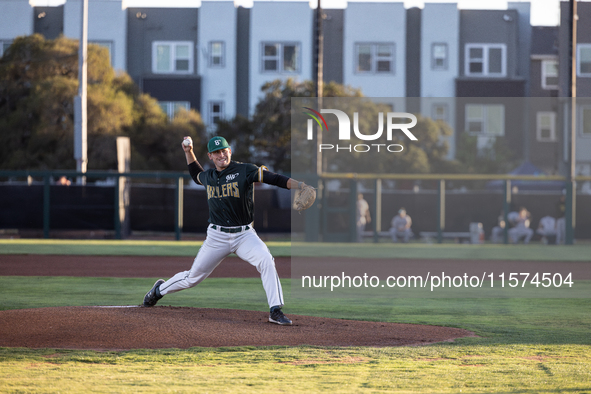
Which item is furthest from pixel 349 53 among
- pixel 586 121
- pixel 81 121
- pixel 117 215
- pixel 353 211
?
pixel 117 215

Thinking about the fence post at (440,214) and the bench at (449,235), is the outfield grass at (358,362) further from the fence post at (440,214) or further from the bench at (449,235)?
the bench at (449,235)

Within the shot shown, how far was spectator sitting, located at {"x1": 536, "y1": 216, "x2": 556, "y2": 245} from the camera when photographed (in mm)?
24391

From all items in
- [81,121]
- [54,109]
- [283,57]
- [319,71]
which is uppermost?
[283,57]

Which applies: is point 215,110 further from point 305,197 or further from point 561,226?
point 305,197

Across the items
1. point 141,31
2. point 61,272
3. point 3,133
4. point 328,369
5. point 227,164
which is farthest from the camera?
point 141,31

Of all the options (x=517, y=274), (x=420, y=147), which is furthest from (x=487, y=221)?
(x=517, y=274)

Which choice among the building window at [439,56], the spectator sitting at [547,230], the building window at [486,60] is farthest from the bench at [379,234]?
the building window at [486,60]

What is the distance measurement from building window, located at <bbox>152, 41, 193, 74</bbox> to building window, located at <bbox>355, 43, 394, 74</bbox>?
26.9ft

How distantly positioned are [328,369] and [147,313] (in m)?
2.78

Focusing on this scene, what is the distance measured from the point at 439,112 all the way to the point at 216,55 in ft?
36.3

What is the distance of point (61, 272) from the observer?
13477 millimetres

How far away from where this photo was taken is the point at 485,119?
113 ft

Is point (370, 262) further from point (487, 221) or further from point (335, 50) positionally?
point (335, 50)

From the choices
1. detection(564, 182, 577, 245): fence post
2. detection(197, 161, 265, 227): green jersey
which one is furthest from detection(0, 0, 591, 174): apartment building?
detection(197, 161, 265, 227): green jersey
